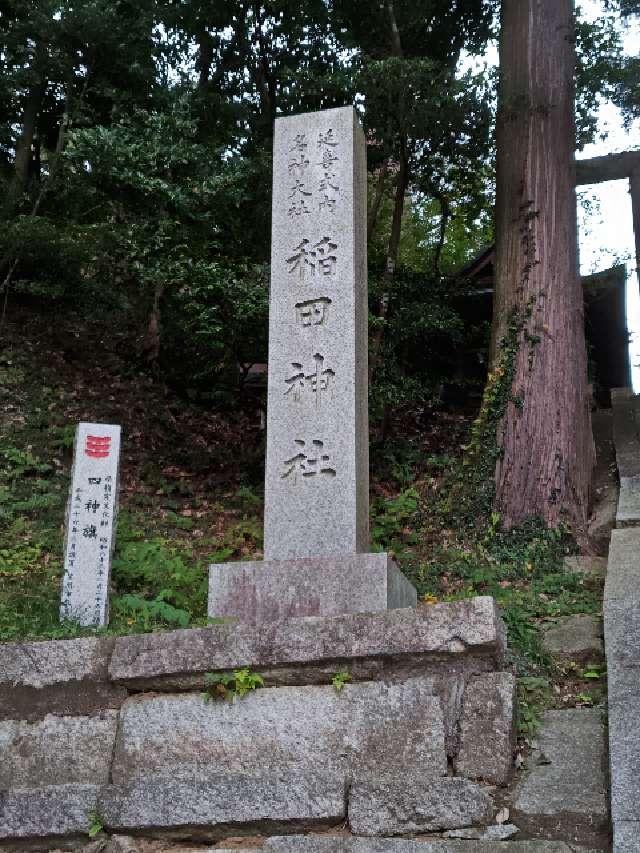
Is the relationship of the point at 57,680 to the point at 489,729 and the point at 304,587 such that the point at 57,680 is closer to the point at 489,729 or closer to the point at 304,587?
the point at 304,587

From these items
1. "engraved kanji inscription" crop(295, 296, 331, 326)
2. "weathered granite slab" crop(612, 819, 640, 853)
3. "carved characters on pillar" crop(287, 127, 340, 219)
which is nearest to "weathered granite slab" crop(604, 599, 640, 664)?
"weathered granite slab" crop(612, 819, 640, 853)

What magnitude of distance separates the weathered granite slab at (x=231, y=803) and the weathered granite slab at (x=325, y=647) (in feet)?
1.60

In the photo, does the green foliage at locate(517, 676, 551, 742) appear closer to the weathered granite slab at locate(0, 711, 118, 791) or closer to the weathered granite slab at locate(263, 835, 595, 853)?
the weathered granite slab at locate(263, 835, 595, 853)

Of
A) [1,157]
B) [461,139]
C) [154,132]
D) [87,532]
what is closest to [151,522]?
[87,532]

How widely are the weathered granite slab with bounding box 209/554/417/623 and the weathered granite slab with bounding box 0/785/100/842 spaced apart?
1.20 meters

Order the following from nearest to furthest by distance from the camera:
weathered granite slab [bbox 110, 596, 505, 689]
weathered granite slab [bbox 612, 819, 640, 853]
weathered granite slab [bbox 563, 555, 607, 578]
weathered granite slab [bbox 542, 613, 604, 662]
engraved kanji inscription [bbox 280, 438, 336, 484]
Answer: weathered granite slab [bbox 612, 819, 640, 853] → weathered granite slab [bbox 110, 596, 505, 689] → weathered granite slab [bbox 542, 613, 604, 662] → engraved kanji inscription [bbox 280, 438, 336, 484] → weathered granite slab [bbox 563, 555, 607, 578]

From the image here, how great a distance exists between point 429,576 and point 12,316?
890 cm

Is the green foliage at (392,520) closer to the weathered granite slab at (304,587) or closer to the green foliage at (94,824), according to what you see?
the weathered granite slab at (304,587)

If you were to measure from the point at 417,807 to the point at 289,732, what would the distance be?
0.71 m

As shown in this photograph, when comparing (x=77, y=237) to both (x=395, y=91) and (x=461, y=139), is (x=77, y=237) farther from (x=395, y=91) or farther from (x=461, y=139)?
(x=461, y=139)

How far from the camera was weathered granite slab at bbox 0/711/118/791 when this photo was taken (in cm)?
411

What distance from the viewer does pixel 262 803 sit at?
12.0ft

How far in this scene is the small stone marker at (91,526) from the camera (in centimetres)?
624

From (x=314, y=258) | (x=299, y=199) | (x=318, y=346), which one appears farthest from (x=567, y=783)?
(x=299, y=199)
